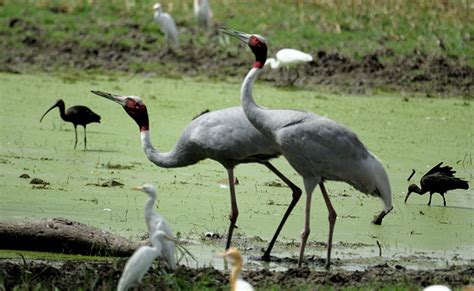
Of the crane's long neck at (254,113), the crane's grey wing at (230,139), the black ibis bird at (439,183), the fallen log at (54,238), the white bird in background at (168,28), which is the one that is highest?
the crane's long neck at (254,113)

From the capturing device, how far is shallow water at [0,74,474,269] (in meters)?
9.77

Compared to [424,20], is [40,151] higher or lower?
lower

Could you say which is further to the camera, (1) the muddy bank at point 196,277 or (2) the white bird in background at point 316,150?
(2) the white bird in background at point 316,150

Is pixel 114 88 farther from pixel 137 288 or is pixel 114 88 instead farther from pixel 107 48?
pixel 137 288

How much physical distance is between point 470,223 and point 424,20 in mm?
10567

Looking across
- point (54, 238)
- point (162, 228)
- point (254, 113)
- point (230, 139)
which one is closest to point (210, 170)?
point (230, 139)

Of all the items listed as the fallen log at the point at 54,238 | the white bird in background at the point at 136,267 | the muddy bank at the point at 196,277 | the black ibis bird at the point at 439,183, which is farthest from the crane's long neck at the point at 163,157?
the white bird in background at the point at 136,267

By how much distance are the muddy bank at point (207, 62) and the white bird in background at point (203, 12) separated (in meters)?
0.24

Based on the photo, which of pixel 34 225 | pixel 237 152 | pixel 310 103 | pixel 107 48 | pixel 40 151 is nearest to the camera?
pixel 34 225

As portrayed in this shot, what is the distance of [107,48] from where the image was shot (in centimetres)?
2044

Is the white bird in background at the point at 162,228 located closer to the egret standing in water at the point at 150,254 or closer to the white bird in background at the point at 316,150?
the egret standing in water at the point at 150,254

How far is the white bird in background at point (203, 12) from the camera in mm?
20859

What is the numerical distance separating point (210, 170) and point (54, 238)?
402 centimetres

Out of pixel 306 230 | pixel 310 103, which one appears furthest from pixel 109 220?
pixel 310 103
